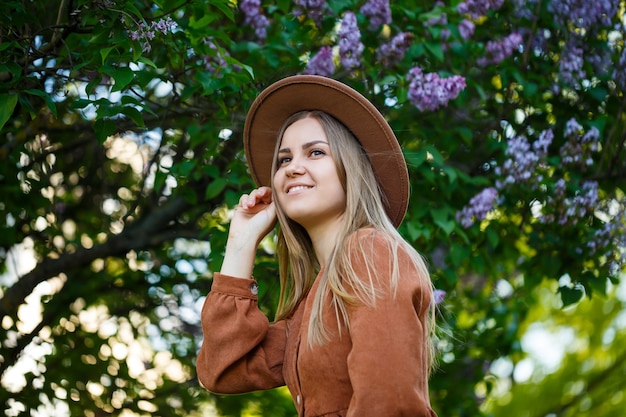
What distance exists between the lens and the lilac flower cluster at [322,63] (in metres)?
3.37

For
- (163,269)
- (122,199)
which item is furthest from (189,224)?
(122,199)

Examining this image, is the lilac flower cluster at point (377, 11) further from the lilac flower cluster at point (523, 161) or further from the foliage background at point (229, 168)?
the lilac flower cluster at point (523, 161)

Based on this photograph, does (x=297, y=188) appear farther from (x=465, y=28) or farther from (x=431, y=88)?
(x=465, y=28)

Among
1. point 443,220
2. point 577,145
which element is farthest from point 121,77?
point 577,145

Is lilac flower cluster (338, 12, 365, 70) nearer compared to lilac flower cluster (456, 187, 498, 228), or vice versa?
lilac flower cluster (338, 12, 365, 70)

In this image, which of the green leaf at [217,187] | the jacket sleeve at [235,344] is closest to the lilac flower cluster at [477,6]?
the green leaf at [217,187]

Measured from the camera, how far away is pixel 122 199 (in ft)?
15.6

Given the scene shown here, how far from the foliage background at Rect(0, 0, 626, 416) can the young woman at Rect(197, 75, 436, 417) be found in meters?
0.63

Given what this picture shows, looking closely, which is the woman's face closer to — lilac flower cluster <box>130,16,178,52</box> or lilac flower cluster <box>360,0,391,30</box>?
lilac flower cluster <box>130,16,178,52</box>

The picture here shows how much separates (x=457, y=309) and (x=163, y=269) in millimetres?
1763

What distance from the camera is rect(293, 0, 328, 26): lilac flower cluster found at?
349cm

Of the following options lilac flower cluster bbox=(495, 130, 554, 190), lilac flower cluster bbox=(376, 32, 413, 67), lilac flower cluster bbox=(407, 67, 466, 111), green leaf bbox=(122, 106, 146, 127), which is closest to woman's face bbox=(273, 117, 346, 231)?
green leaf bbox=(122, 106, 146, 127)

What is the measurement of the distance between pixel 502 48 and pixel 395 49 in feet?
2.02

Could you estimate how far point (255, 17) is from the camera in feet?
11.8
